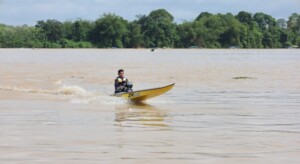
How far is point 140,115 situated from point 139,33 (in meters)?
113

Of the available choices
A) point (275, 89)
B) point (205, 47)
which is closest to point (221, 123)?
point (275, 89)

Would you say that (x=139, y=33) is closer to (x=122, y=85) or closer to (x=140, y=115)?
(x=122, y=85)

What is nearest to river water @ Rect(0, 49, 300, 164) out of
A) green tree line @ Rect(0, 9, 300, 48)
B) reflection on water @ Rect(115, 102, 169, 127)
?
reflection on water @ Rect(115, 102, 169, 127)

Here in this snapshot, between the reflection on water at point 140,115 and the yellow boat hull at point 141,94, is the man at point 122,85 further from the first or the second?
the reflection on water at point 140,115

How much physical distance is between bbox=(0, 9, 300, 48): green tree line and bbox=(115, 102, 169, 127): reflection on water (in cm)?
10775

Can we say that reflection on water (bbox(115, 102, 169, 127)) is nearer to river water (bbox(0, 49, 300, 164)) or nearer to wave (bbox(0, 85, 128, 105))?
river water (bbox(0, 49, 300, 164))

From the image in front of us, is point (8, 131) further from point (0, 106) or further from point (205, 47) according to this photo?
point (205, 47)

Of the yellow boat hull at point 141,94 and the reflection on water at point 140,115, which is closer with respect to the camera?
the reflection on water at point 140,115

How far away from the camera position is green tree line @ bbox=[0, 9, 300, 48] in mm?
124250

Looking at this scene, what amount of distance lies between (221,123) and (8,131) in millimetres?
4291

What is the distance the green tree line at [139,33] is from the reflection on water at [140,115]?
107747mm

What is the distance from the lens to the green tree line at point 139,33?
124 metres

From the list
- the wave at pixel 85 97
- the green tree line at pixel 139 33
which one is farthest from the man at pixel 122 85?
the green tree line at pixel 139 33

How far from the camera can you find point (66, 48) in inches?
4966
